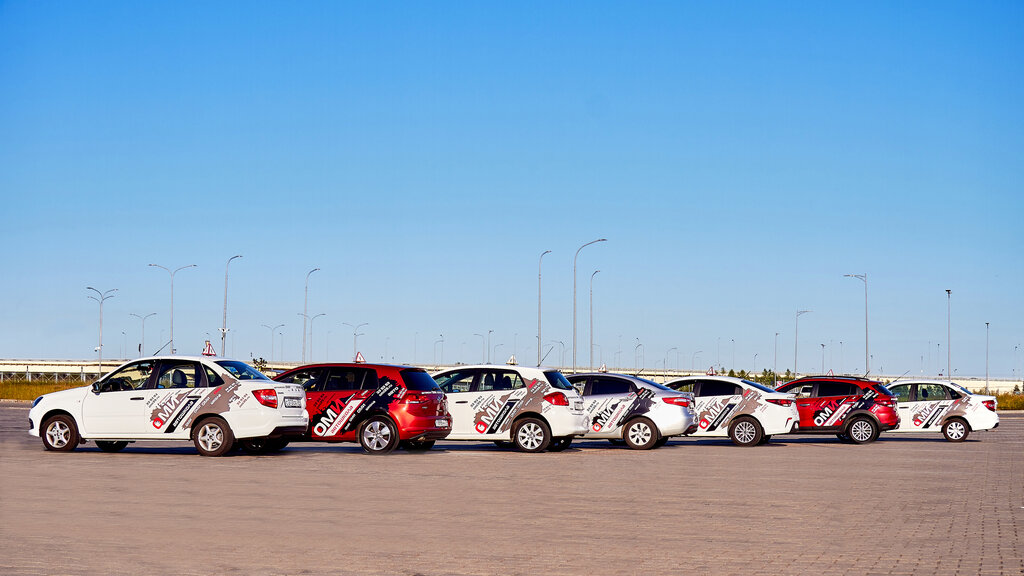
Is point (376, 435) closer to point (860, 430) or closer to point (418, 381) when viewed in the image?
point (418, 381)

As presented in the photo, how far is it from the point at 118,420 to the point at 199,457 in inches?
62.4

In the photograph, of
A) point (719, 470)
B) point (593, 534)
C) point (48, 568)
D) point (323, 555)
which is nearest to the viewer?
point (48, 568)

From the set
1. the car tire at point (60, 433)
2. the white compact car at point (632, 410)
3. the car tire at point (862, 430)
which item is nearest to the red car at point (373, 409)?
the car tire at point (60, 433)

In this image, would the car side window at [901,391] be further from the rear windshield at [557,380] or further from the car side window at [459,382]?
the car side window at [459,382]

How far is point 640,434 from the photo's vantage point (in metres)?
23.8

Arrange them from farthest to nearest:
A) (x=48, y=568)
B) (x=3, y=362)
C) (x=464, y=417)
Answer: (x=3, y=362), (x=464, y=417), (x=48, y=568)

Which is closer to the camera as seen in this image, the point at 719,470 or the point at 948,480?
the point at 948,480

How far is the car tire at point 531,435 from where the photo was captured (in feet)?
72.2

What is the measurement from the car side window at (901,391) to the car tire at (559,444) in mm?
10484

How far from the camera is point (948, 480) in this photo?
678 inches

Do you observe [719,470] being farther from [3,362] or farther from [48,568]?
[3,362]

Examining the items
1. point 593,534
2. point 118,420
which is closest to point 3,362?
point 118,420

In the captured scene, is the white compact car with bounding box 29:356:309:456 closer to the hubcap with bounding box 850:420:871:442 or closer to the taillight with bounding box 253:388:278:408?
the taillight with bounding box 253:388:278:408

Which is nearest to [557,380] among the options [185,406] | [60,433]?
[185,406]
